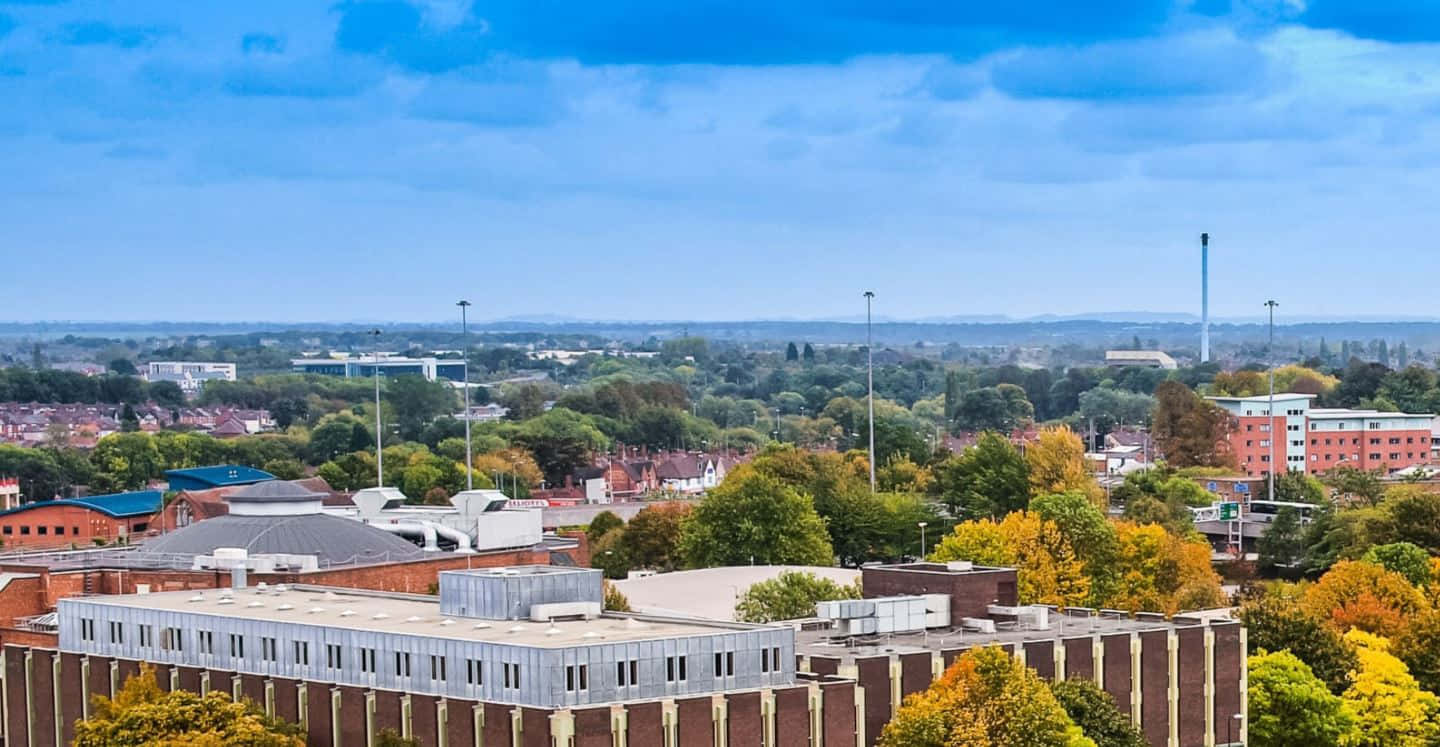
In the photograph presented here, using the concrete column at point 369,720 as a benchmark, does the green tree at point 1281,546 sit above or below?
below

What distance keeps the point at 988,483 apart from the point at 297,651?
100 m

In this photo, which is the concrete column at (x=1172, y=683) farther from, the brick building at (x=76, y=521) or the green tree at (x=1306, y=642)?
the brick building at (x=76, y=521)

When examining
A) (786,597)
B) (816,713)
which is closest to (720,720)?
(816,713)

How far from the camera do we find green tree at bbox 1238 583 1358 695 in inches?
3551

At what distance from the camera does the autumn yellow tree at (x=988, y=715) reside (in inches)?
2744

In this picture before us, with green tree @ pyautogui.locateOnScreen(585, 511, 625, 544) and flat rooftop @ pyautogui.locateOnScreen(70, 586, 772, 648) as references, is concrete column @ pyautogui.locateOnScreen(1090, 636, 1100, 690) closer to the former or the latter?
flat rooftop @ pyautogui.locateOnScreen(70, 586, 772, 648)

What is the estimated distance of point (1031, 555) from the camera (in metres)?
123

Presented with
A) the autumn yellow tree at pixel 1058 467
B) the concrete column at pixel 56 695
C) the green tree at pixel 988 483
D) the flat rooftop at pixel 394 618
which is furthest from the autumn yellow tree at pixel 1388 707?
the autumn yellow tree at pixel 1058 467

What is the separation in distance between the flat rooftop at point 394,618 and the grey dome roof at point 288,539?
8.82 metres

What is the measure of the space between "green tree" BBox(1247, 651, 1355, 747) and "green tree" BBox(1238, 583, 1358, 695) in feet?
9.68

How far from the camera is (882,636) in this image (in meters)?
80.4

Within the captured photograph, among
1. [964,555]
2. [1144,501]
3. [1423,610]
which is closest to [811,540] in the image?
[964,555]

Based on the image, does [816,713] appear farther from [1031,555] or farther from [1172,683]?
[1031,555]

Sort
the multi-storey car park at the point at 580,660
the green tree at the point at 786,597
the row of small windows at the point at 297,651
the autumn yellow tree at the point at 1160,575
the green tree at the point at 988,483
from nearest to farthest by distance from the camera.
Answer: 1. the multi-storey car park at the point at 580,660
2. the row of small windows at the point at 297,651
3. the green tree at the point at 786,597
4. the autumn yellow tree at the point at 1160,575
5. the green tree at the point at 988,483
